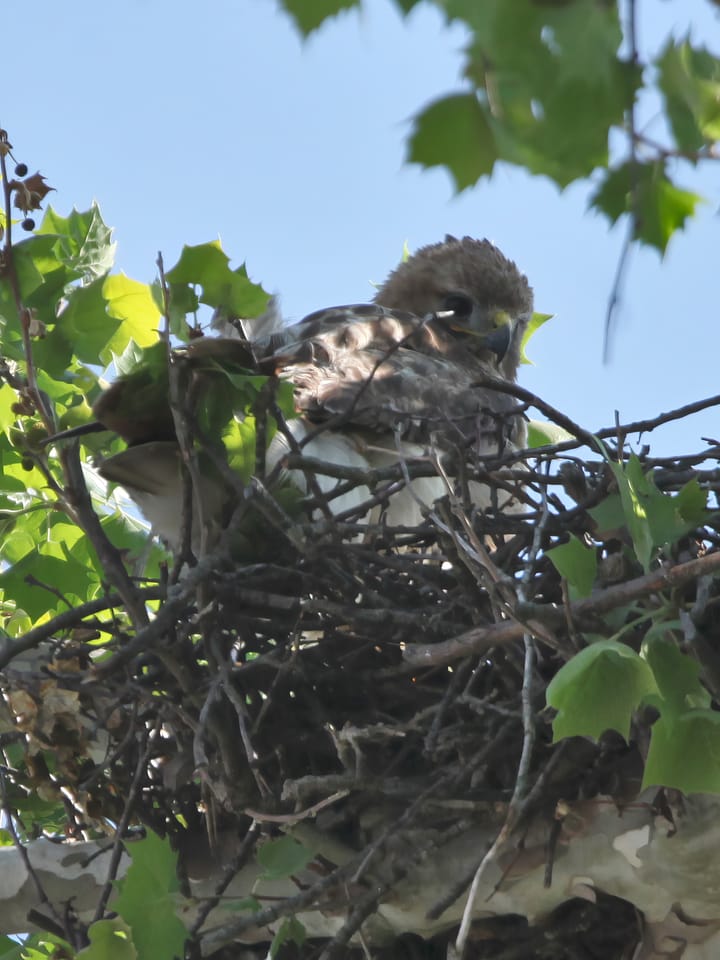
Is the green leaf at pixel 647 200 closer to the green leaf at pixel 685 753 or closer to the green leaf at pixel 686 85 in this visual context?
the green leaf at pixel 686 85

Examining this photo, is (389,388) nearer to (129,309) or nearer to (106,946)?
(129,309)

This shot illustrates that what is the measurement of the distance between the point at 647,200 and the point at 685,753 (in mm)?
896

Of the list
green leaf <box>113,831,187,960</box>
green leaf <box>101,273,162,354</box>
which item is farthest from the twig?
green leaf <box>101,273,162,354</box>

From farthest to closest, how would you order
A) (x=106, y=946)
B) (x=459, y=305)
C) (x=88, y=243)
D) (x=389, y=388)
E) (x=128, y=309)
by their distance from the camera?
1. (x=459, y=305)
2. (x=389, y=388)
3. (x=88, y=243)
4. (x=128, y=309)
5. (x=106, y=946)

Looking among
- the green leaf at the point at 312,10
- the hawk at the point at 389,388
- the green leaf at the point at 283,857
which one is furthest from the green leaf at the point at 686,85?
the green leaf at the point at 283,857

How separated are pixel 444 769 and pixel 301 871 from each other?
363 mm

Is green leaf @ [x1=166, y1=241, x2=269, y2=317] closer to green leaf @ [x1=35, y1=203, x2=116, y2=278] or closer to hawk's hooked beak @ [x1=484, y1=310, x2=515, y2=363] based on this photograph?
green leaf @ [x1=35, y1=203, x2=116, y2=278]

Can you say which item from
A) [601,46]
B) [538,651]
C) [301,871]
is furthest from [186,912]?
[601,46]

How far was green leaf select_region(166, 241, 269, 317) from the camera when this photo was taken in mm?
2227

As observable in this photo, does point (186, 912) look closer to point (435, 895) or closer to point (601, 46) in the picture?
point (435, 895)

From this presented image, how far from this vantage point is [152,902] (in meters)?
2.09

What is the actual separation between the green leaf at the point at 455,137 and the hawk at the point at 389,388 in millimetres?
1123

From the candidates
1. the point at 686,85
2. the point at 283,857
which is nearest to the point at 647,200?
the point at 686,85

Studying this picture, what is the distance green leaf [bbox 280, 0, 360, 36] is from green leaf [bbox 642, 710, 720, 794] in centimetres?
106
